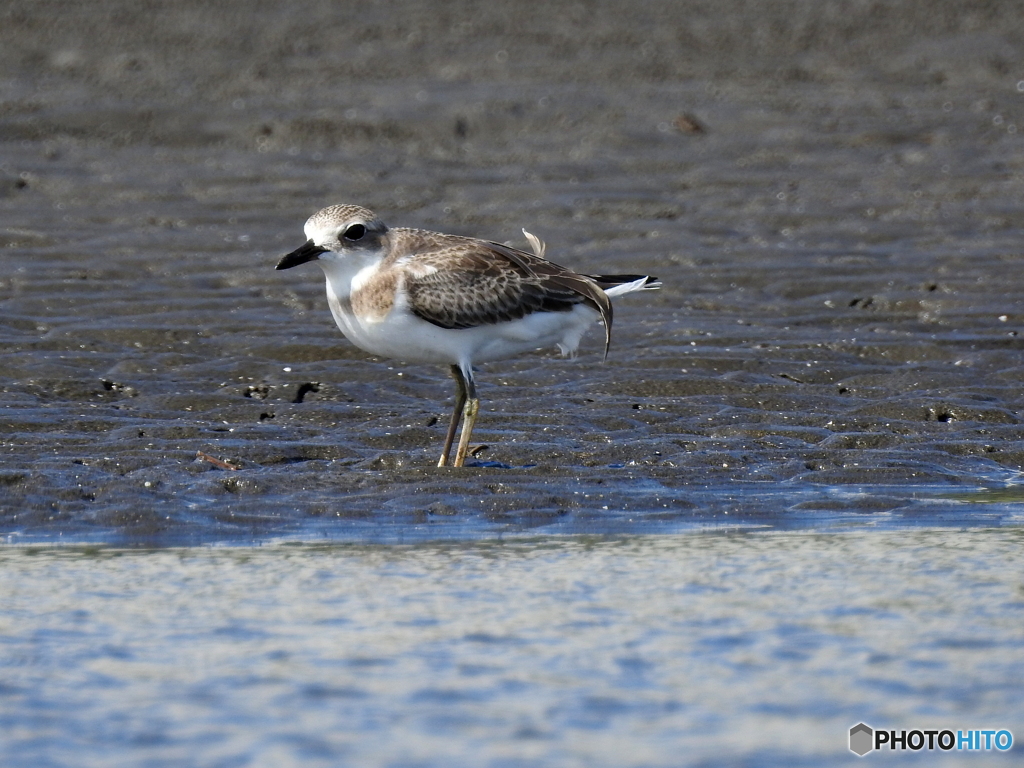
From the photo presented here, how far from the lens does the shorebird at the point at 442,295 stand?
7770 mm

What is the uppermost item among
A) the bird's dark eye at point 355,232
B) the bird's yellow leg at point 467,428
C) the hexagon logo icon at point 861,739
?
the bird's dark eye at point 355,232

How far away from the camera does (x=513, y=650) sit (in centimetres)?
550

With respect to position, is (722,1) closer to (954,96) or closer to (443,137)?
(954,96)

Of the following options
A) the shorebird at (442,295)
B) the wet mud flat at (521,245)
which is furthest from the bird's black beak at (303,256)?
the wet mud flat at (521,245)

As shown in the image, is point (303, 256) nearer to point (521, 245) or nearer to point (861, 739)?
point (861, 739)

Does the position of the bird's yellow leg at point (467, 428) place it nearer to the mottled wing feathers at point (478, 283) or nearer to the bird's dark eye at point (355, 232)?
the mottled wing feathers at point (478, 283)

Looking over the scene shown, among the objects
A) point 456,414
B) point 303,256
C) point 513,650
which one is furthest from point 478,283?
point 513,650

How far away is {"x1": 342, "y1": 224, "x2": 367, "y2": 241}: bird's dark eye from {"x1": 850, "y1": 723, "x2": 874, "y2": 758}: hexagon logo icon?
12.6ft

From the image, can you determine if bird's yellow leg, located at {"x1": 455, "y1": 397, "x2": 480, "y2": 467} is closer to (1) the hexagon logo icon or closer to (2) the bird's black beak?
(2) the bird's black beak

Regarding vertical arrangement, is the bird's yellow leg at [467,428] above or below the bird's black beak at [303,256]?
below

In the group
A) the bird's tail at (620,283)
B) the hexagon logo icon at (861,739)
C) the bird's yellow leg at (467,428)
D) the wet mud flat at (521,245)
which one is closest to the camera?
the hexagon logo icon at (861,739)

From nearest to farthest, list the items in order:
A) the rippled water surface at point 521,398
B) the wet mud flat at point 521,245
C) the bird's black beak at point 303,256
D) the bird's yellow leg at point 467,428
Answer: the rippled water surface at point 521,398, the wet mud flat at point 521,245, the bird's black beak at point 303,256, the bird's yellow leg at point 467,428

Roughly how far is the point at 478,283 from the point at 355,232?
68cm

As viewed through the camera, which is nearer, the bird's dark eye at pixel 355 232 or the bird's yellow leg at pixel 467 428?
the bird's dark eye at pixel 355 232
